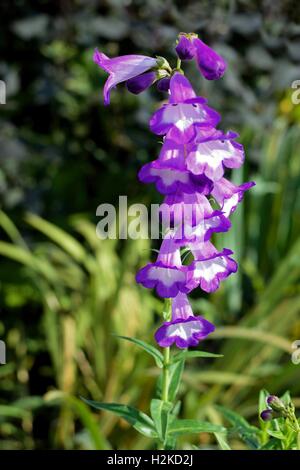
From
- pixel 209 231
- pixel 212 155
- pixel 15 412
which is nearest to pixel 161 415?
pixel 209 231

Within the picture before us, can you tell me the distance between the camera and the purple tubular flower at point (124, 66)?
109 cm

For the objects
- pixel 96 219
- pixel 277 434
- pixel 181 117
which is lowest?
pixel 277 434

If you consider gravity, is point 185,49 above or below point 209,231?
above

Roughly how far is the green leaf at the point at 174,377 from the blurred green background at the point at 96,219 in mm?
812

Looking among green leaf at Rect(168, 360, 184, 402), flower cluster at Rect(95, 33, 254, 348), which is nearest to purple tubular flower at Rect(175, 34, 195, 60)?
flower cluster at Rect(95, 33, 254, 348)

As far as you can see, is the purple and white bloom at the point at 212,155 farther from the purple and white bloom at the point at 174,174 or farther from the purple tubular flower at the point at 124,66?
the purple tubular flower at the point at 124,66

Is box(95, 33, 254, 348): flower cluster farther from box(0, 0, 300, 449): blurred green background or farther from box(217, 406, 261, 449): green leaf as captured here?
box(0, 0, 300, 449): blurred green background

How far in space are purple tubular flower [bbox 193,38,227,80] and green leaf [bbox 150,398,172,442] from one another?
53cm

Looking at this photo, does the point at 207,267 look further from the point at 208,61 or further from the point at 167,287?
the point at 208,61

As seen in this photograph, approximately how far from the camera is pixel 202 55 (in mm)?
1018

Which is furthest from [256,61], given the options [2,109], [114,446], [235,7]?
[114,446]

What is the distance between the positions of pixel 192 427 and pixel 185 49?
1.98 feet
